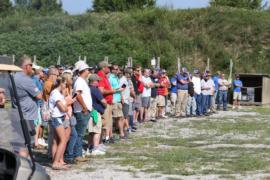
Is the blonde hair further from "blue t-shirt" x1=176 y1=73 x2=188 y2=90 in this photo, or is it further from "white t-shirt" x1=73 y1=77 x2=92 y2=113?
"blue t-shirt" x1=176 y1=73 x2=188 y2=90

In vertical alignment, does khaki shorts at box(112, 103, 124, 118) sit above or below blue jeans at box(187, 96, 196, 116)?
above

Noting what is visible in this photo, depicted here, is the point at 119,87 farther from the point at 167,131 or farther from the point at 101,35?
the point at 101,35

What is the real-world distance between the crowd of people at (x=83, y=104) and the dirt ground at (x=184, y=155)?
1.31 feet

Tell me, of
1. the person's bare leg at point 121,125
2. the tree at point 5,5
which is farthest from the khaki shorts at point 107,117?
the tree at point 5,5

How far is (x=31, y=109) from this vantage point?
12.2 m

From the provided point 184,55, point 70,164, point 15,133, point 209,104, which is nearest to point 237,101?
point 209,104

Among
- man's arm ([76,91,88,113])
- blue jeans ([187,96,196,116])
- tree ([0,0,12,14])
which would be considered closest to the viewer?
man's arm ([76,91,88,113])

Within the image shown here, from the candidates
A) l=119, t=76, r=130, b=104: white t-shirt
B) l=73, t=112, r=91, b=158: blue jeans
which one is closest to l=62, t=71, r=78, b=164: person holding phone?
l=73, t=112, r=91, b=158: blue jeans

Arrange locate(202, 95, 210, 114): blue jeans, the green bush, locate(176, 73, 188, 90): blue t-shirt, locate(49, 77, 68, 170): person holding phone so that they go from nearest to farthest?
locate(49, 77, 68, 170): person holding phone, locate(176, 73, 188, 90): blue t-shirt, locate(202, 95, 210, 114): blue jeans, the green bush

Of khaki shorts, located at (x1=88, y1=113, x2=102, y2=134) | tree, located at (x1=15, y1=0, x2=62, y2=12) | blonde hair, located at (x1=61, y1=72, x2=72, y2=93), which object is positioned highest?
tree, located at (x1=15, y1=0, x2=62, y2=12)

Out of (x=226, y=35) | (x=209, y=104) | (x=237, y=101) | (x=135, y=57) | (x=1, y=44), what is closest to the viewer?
(x=209, y=104)

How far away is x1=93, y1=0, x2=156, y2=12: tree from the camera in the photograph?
210 feet

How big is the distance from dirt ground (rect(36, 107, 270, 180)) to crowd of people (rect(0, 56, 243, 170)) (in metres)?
0.40

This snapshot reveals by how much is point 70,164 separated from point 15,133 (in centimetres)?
513
